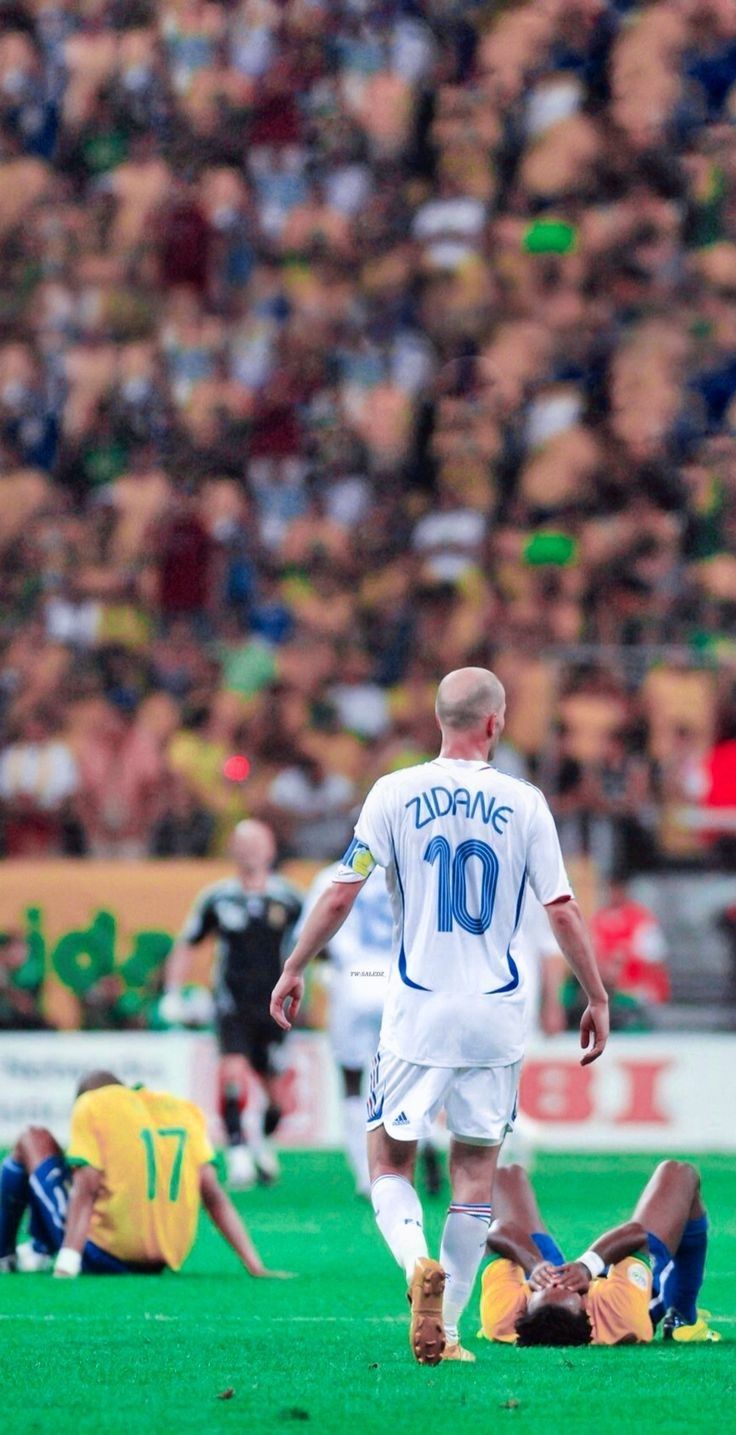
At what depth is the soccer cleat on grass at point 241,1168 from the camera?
609 inches

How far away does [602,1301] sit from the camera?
7.53 metres

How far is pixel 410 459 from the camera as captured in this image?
2231 cm

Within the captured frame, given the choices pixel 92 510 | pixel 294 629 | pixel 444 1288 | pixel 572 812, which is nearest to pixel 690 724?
pixel 572 812

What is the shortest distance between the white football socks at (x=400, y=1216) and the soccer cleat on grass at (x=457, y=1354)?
23 cm

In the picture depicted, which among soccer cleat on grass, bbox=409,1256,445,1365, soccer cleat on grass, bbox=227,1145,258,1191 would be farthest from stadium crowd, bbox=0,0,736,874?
soccer cleat on grass, bbox=409,1256,445,1365

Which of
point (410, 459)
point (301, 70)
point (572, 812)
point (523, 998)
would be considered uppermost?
point (301, 70)

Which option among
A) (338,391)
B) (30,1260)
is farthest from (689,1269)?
(338,391)

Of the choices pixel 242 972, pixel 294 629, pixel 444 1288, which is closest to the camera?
pixel 444 1288

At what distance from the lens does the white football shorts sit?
23.5ft

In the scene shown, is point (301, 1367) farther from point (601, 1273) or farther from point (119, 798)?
point (119, 798)

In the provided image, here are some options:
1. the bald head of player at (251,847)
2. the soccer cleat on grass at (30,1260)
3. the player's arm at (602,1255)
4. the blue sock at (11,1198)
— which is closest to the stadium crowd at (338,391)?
the bald head of player at (251,847)

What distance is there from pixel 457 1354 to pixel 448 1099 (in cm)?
73

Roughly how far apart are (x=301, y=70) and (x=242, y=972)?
1110 cm

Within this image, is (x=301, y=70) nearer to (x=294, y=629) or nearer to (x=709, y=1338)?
(x=294, y=629)
